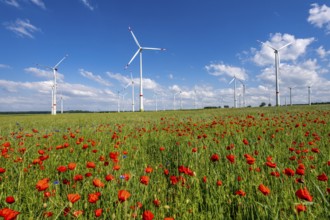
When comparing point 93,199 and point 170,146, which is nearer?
point 93,199

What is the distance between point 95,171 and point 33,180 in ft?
3.16

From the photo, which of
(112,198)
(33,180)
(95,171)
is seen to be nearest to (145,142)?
(95,171)

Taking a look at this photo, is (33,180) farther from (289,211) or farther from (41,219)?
(289,211)

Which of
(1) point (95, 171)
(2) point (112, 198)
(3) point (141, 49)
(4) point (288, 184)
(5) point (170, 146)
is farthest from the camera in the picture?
(3) point (141, 49)

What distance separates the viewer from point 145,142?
667 centimetres

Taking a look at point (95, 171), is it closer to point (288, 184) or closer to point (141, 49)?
point (288, 184)

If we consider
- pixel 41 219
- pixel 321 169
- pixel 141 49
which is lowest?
pixel 41 219

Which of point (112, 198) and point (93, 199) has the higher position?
point (93, 199)

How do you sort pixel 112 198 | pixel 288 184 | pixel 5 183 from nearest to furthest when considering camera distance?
pixel 112 198
pixel 288 184
pixel 5 183

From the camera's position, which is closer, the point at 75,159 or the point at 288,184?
the point at 288,184

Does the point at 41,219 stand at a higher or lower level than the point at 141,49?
lower

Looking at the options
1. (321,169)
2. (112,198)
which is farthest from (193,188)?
(321,169)

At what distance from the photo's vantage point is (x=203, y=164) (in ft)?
13.5

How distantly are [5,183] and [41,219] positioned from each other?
1.61 m
